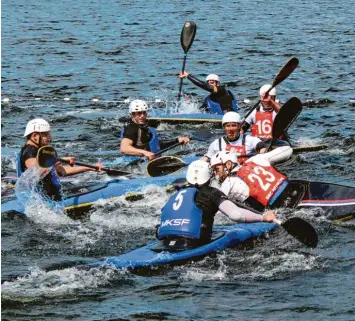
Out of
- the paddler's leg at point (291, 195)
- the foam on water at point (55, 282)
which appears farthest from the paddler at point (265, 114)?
the foam on water at point (55, 282)

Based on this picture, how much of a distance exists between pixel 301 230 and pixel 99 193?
371 centimetres

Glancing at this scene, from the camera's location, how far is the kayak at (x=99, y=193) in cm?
1283

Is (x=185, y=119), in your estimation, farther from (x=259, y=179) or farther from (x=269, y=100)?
(x=259, y=179)

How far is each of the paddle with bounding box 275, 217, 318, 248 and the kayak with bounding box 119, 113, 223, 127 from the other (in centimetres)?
867

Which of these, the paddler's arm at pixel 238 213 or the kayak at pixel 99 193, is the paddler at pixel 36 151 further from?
the paddler's arm at pixel 238 213

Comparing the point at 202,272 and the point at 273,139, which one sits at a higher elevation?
the point at 273,139

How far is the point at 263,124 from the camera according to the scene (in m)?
16.2

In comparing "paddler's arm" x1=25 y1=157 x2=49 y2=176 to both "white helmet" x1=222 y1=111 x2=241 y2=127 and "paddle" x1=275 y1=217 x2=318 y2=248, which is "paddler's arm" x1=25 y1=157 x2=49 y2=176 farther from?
"paddle" x1=275 y1=217 x2=318 y2=248

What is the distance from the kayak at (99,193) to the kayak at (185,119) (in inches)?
199

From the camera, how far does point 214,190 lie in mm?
10539

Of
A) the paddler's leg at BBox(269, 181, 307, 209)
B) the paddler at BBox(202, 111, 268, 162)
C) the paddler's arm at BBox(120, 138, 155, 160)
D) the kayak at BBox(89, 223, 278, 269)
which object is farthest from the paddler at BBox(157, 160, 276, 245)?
the paddler's arm at BBox(120, 138, 155, 160)

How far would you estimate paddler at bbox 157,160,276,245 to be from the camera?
10398 millimetres

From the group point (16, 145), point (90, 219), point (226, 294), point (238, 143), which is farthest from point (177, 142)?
point (226, 294)

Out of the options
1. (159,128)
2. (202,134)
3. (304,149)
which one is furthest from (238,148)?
(159,128)
